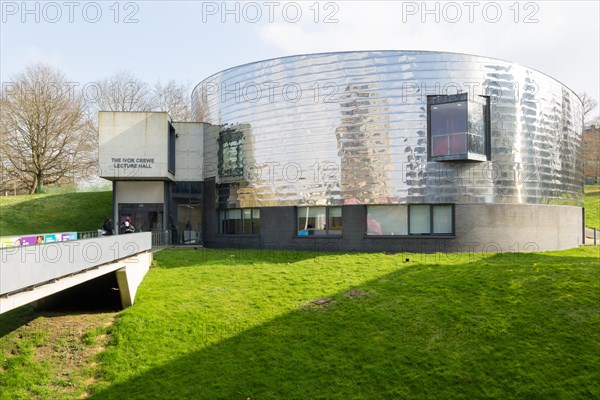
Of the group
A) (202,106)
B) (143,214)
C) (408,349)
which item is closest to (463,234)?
(408,349)

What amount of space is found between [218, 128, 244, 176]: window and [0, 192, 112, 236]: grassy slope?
13.5 m

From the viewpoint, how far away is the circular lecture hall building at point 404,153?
2292 centimetres

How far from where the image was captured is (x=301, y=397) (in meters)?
11.7

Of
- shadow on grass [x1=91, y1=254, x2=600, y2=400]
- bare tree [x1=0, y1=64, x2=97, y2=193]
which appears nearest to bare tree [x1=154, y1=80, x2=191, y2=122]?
bare tree [x1=0, y1=64, x2=97, y2=193]

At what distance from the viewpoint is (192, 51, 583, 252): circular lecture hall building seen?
2292 centimetres

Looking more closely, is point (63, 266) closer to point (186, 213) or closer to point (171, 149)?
point (171, 149)

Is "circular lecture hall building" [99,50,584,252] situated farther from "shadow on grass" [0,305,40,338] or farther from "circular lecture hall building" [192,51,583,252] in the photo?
"shadow on grass" [0,305,40,338]

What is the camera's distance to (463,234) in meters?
22.9

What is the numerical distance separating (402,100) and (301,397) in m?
15.5

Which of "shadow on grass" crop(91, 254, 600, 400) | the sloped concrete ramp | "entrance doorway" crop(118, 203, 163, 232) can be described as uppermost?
"entrance doorway" crop(118, 203, 163, 232)

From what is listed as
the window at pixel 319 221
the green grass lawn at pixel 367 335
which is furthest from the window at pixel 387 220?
the green grass lawn at pixel 367 335

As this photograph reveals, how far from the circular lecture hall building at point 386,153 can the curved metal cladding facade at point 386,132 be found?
51 mm

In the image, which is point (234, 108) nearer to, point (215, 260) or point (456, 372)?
point (215, 260)

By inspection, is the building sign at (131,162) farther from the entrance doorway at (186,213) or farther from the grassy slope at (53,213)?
the grassy slope at (53,213)
